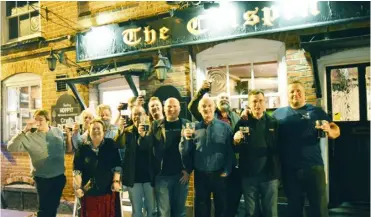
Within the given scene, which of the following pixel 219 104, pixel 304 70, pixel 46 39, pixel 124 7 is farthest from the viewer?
pixel 46 39

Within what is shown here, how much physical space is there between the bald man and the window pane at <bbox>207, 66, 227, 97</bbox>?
1.71m

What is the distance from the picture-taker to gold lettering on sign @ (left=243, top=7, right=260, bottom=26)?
5281mm

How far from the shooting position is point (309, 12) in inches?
193

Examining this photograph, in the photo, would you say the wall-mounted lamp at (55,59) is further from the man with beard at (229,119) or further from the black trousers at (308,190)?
the black trousers at (308,190)

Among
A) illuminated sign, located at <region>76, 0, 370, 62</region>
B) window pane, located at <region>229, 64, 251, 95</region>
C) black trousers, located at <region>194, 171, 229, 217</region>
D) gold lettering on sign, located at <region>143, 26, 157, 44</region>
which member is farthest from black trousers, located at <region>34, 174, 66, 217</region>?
window pane, located at <region>229, 64, 251, 95</region>

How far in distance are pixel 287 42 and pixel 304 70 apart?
506mm

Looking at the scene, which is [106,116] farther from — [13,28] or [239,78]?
[13,28]

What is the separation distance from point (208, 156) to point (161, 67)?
224cm

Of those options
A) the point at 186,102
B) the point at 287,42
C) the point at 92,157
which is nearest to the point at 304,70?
the point at 287,42

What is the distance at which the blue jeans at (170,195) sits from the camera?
4.37 meters

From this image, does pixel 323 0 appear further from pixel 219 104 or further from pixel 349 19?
pixel 219 104

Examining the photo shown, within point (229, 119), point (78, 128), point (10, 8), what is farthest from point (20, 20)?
point (229, 119)

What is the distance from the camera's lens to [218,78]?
602cm

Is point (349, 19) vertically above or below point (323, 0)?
below
